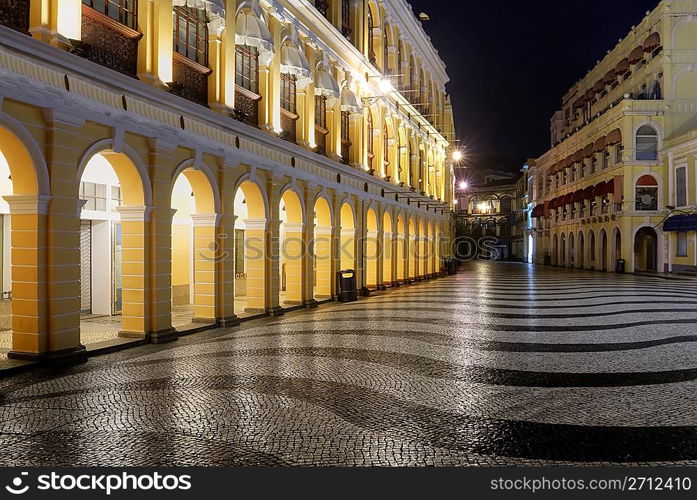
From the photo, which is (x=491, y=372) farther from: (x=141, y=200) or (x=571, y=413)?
(x=141, y=200)

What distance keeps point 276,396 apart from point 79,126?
5315mm

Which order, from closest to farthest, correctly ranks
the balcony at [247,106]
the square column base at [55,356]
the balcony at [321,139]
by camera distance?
the square column base at [55,356] → the balcony at [247,106] → the balcony at [321,139]

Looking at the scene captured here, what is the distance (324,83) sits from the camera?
16.9m

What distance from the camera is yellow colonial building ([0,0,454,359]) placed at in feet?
26.6

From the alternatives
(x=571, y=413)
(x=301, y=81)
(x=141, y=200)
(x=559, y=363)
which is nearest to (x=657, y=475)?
(x=571, y=413)

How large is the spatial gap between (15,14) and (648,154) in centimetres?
3598

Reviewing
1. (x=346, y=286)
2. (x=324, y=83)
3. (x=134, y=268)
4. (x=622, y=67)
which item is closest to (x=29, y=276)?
(x=134, y=268)

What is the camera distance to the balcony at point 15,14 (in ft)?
25.1

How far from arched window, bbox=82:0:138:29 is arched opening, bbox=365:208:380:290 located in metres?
12.8

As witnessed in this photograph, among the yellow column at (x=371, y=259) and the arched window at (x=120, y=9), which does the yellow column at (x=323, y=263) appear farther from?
the arched window at (x=120, y=9)

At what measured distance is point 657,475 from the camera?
4.18 meters

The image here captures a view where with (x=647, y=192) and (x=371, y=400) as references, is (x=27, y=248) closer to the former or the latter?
(x=371, y=400)

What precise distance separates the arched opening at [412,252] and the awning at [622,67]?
22.4 metres

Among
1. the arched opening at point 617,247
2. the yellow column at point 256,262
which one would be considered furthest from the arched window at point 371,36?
the arched opening at point 617,247
